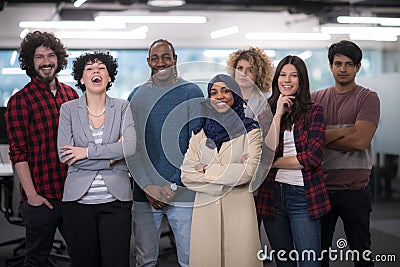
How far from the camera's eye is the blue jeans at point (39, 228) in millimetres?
3711

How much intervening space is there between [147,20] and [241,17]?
2.08ft

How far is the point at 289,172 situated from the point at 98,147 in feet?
3.47

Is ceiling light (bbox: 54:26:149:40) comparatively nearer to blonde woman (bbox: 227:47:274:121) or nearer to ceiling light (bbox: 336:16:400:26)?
blonde woman (bbox: 227:47:274:121)

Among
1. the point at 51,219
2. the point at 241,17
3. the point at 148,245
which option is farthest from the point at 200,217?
the point at 241,17

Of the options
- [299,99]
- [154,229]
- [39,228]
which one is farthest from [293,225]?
[39,228]

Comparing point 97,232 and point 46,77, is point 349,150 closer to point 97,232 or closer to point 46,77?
point 97,232

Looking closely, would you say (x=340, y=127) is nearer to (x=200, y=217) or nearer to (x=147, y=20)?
(x=200, y=217)

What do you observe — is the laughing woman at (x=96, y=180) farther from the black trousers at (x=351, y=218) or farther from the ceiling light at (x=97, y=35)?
the black trousers at (x=351, y=218)

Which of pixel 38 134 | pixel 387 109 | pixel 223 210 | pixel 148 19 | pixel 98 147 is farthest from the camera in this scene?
pixel 387 109

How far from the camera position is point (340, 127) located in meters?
3.90

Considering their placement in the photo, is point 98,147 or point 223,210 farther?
point 223,210

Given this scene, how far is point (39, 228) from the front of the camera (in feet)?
12.2

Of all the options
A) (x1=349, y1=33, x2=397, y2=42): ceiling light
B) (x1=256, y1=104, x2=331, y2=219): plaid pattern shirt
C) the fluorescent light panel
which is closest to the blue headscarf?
(x1=256, y1=104, x2=331, y2=219): plaid pattern shirt

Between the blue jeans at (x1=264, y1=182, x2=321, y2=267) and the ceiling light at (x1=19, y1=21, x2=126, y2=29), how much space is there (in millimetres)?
1563
